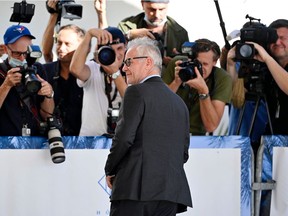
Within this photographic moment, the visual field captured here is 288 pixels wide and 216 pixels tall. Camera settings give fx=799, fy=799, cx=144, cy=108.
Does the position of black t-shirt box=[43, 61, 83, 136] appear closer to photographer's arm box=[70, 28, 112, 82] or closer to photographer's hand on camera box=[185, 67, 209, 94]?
photographer's arm box=[70, 28, 112, 82]

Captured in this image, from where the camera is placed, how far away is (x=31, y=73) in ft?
19.0

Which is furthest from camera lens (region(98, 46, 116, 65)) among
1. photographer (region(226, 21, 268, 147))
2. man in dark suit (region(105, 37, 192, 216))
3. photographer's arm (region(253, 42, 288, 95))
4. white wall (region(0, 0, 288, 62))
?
white wall (region(0, 0, 288, 62))

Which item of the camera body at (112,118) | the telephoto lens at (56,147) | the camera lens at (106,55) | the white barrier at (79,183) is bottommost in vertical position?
the white barrier at (79,183)

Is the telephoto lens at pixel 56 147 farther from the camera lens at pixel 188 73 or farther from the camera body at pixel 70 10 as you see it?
the camera body at pixel 70 10

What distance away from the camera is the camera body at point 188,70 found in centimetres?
623

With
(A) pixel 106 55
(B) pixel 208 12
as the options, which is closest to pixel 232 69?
(A) pixel 106 55

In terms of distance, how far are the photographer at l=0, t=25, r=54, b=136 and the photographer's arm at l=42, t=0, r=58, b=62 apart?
798 mm

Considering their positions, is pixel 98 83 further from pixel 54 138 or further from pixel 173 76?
pixel 54 138

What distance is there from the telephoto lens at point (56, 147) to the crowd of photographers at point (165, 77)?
0.18 m

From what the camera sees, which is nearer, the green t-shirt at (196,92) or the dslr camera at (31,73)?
the dslr camera at (31,73)

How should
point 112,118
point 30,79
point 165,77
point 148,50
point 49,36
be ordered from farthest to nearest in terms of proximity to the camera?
point 49,36 < point 165,77 < point 112,118 < point 30,79 < point 148,50

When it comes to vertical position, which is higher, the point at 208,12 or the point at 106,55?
the point at 208,12

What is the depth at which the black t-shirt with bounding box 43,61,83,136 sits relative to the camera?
255 inches

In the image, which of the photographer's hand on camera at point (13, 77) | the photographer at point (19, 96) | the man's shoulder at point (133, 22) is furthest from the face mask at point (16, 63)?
the man's shoulder at point (133, 22)
